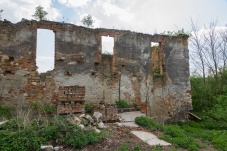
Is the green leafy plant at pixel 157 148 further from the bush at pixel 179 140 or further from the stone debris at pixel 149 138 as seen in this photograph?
the bush at pixel 179 140

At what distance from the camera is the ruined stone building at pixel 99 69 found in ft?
30.9

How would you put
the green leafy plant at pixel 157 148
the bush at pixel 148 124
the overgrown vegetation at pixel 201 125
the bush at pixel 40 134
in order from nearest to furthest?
the bush at pixel 40 134
the green leafy plant at pixel 157 148
the overgrown vegetation at pixel 201 125
the bush at pixel 148 124

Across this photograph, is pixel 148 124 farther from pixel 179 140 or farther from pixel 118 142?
pixel 118 142

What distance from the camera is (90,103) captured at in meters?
10.4

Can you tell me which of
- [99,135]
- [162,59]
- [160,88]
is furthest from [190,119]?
[99,135]

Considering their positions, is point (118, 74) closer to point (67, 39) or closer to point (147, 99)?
point (147, 99)

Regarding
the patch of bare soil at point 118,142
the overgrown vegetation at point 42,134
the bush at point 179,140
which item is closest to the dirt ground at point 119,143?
the patch of bare soil at point 118,142

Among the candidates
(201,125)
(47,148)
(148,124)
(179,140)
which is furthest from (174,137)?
(201,125)

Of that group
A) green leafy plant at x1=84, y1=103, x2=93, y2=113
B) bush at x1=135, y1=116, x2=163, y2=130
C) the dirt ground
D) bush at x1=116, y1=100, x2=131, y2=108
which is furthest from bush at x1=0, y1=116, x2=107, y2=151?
bush at x1=116, y1=100, x2=131, y2=108

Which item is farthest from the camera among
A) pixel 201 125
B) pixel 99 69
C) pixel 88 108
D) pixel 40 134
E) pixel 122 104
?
pixel 201 125

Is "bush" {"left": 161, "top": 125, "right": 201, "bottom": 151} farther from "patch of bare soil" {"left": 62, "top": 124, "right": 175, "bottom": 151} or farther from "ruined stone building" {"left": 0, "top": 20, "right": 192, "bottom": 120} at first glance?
"ruined stone building" {"left": 0, "top": 20, "right": 192, "bottom": 120}

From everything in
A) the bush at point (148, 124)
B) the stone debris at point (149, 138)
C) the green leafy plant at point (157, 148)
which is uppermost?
the bush at point (148, 124)

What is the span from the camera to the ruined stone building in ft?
30.9

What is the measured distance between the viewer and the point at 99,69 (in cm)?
1082
